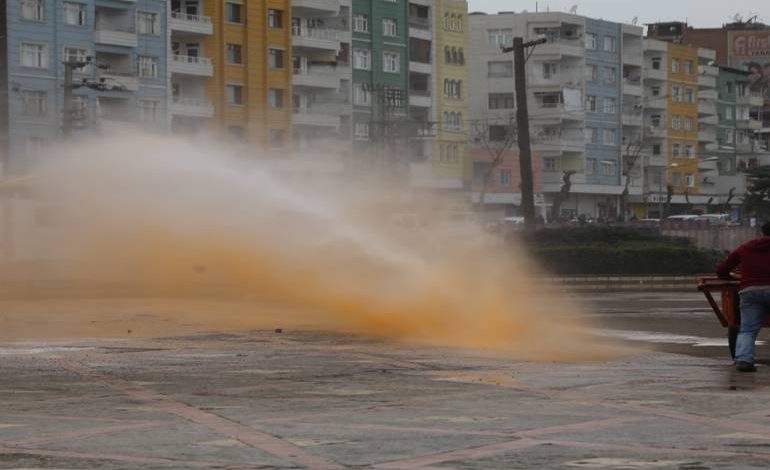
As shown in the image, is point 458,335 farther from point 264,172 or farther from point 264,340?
point 264,172

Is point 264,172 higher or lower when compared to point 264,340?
higher

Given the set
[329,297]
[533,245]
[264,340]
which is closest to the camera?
[264,340]

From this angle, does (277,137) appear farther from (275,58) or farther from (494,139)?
(494,139)

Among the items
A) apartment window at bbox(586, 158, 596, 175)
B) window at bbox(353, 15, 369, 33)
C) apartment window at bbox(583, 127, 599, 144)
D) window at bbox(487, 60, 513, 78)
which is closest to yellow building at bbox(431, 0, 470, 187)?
window at bbox(487, 60, 513, 78)

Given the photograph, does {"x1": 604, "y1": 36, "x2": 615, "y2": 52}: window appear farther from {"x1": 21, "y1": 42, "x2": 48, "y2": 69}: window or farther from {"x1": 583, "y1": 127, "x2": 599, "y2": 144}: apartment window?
{"x1": 21, "y1": 42, "x2": 48, "y2": 69}: window

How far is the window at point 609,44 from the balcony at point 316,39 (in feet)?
106

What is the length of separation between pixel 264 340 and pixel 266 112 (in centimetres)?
6930

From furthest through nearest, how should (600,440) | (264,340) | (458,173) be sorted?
1. (458,173)
2. (264,340)
3. (600,440)

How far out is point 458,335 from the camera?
21.0 metres

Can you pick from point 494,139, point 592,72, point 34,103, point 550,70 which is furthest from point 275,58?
point 592,72

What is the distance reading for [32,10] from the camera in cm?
7781

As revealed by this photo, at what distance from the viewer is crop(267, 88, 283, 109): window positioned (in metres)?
90.4

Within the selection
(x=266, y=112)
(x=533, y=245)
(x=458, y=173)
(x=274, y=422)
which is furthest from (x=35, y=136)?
(x=274, y=422)

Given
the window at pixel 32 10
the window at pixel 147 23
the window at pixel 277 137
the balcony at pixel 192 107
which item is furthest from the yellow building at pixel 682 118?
the window at pixel 32 10
